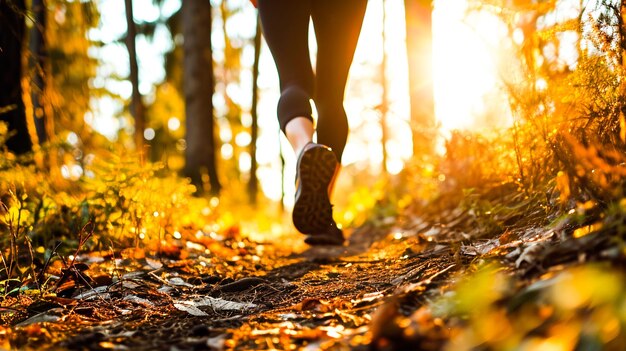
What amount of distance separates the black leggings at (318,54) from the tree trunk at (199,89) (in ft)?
16.2

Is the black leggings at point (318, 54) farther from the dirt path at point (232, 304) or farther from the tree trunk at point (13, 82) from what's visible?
the tree trunk at point (13, 82)

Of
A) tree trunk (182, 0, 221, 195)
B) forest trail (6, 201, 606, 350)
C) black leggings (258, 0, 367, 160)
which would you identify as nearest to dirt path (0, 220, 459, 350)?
forest trail (6, 201, 606, 350)

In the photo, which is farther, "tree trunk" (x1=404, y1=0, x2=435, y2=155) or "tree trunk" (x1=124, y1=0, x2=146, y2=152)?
"tree trunk" (x1=124, y1=0, x2=146, y2=152)

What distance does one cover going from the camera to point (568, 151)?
189 cm

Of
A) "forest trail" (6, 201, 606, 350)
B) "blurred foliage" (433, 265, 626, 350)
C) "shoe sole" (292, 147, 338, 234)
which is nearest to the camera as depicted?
"blurred foliage" (433, 265, 626, 350)

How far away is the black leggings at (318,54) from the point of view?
295cm

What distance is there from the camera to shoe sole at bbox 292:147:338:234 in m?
2.62

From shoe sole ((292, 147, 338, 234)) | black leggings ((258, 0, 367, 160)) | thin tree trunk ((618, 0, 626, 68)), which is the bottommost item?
shoe sole ((292, 147, 338, 234))

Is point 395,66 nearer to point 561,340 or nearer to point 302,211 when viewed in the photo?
point 302,211

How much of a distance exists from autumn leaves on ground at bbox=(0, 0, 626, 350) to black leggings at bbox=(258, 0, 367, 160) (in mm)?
782

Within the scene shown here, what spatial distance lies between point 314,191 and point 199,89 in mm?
5935

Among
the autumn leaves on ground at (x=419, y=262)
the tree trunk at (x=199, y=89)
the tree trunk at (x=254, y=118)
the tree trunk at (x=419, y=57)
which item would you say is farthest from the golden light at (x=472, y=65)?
the tree trunk at (x=254, y=118)

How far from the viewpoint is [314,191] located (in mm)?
2748

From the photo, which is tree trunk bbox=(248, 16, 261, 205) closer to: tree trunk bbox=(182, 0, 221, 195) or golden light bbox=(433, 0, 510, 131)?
tree trunk bbox=(182, 0, 221, 195)
